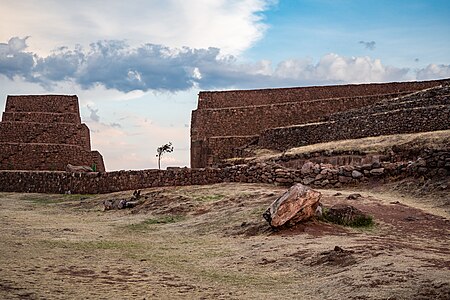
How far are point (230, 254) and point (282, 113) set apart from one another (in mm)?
29220

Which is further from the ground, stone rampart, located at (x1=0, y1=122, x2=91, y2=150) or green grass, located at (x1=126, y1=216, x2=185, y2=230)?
stone rampart, located at (x1=0, y1=122, x2=91, y2=150)

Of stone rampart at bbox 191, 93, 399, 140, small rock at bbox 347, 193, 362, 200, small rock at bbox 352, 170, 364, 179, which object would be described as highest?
stone rampart at bbox 191, 93, 399, 140

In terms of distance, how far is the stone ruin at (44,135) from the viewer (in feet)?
123

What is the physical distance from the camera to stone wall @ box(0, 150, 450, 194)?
676 inches

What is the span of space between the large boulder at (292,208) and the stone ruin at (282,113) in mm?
17630

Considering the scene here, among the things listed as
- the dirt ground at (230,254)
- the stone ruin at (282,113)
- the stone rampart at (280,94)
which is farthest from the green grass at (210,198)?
the stone rampart at (280,94)

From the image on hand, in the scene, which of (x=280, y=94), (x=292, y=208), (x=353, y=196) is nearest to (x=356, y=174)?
(x=353, y=196)

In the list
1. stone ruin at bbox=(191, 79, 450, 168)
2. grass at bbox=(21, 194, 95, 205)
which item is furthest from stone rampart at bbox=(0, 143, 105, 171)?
grass at bbox=(21, 194, 95, 205)

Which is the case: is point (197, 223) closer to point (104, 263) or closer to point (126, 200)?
point (104, 263)

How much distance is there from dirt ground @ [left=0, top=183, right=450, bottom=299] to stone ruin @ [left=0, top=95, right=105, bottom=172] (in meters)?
20.7

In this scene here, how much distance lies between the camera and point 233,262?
33.2 feet

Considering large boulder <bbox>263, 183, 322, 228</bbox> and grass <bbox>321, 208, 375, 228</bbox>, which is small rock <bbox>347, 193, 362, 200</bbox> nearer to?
grass <bbox>321, 208, 375, 228</bbox>

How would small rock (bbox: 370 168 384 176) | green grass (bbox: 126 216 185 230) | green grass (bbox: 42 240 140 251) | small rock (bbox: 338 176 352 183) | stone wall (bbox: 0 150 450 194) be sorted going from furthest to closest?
1. small rock (bbox: 338 176 352 183)
2. small rock (bbox: 370 168 384 176)
3. stone wall (bbox: 0 150 450 194)
4. green grass (bbox: 126 216 185 230)
5. green grass (bbox: 42 240 140 251)

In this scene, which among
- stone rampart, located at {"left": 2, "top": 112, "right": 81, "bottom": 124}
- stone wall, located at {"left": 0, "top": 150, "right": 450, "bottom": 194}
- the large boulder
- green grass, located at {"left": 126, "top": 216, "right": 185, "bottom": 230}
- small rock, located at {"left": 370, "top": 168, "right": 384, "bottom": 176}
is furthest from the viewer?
stone rampart, located at {"left": 2, "top": 112, "right": 81, "bottom": 124}
